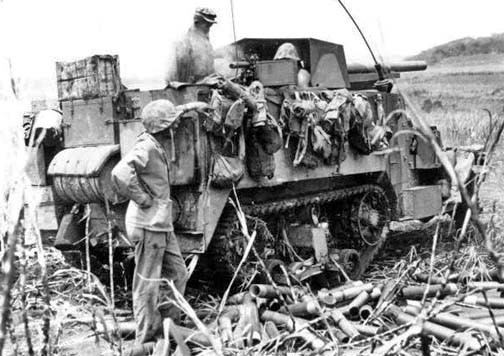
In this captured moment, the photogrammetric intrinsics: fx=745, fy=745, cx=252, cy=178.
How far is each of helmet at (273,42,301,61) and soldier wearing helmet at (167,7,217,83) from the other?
1047mm

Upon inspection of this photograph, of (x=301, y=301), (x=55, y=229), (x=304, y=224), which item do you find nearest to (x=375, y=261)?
(x=304, y=224)

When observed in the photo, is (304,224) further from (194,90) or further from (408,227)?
(408,227)

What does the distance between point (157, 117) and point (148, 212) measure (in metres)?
0.77

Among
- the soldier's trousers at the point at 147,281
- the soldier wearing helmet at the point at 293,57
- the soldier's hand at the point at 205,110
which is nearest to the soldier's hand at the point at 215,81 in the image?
the soldier's hand at the point at 205,110

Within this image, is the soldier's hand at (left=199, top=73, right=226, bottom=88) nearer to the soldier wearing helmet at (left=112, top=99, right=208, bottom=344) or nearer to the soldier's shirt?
the soldier wearing helmet at (left=112, top=99, right=208, bottom=344)

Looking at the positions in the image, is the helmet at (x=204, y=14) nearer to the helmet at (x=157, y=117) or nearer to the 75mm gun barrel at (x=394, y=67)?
the helmet at (x=157, y=117)

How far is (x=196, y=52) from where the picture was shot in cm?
793

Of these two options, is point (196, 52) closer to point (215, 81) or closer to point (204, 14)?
point (204, 14)

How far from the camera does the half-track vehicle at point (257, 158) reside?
6.81 m

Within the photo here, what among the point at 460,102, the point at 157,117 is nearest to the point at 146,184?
the point at 157,117

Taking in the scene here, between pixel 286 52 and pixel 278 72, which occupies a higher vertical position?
pixel 286 52

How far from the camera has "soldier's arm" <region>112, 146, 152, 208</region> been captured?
18.7ft

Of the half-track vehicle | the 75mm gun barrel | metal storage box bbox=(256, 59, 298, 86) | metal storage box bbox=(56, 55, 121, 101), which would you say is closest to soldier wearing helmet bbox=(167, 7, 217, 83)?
the half-track vehicle

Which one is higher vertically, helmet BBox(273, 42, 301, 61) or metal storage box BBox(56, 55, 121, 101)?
helmet BBox(273, 42, 301, 61)
